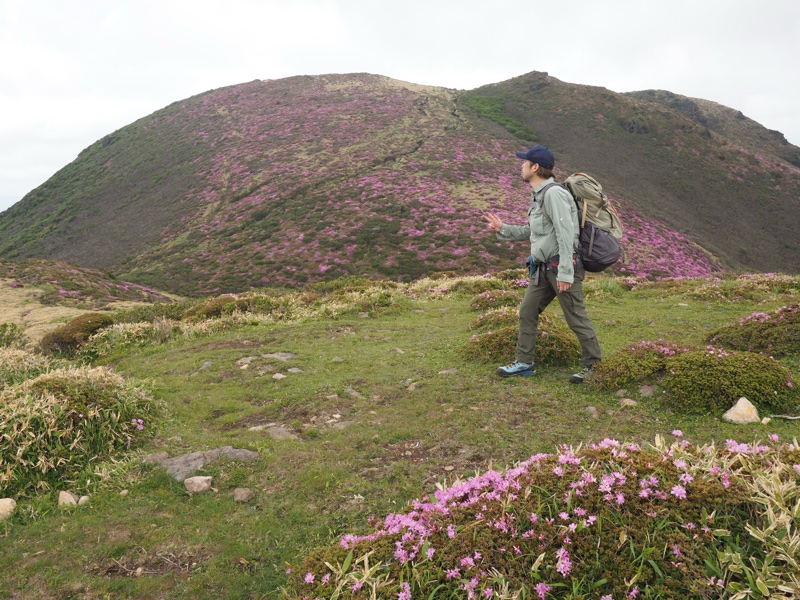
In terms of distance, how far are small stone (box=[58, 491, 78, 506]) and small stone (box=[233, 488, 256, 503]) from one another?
1462mm

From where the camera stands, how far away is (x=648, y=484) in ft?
8.00

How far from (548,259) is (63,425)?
250 inches

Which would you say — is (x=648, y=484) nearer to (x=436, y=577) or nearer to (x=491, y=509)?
(x=491, y=509)

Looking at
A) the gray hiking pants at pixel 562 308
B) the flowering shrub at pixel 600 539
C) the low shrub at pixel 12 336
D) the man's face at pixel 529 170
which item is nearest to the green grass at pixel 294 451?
Result: the gray hiking pants at pixel 562 308

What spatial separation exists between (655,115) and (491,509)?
273 feet

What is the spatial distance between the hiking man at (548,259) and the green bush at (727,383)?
1.18 metres

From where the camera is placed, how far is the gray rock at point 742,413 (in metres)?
4.95

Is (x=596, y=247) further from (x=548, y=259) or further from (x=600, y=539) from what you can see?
(x=600, y=539)

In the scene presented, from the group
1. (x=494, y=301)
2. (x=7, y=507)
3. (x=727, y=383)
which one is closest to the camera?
(x=7, y=507)

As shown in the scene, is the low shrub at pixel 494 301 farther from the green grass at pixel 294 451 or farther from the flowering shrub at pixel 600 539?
the flowering shrub at pixel 600 539

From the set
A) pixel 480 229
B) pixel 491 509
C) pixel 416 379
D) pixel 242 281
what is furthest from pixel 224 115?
pixel 491 509

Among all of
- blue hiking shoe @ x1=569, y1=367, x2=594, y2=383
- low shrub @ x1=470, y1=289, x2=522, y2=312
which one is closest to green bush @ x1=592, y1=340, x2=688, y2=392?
blue hiking shoe @ x1=569, y1=367, x2=594, y2=383

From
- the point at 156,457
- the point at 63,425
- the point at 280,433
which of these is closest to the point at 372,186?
the point at 280,433

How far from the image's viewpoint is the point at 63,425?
498 cm
